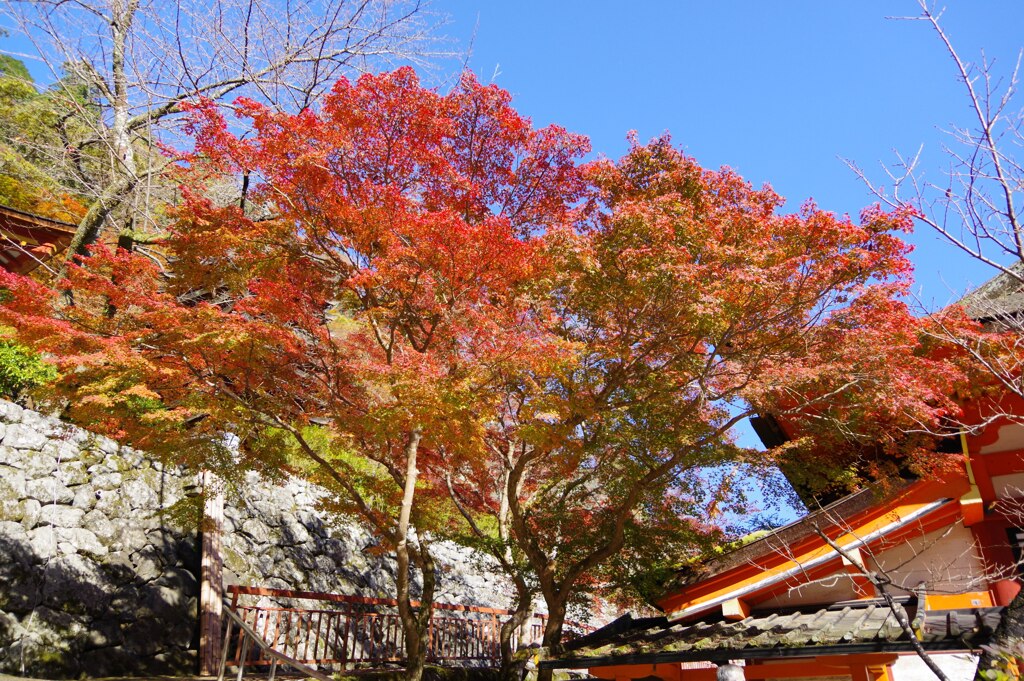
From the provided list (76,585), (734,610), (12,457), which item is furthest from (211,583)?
(734,610)

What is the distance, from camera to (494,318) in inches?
362

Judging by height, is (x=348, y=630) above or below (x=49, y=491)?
below

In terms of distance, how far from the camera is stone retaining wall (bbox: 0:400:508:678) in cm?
996

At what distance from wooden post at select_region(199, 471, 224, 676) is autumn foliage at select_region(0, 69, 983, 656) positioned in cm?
270

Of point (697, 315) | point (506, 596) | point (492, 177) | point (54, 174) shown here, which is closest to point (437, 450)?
point (492, 177)

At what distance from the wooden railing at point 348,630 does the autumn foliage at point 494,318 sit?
3.37 m

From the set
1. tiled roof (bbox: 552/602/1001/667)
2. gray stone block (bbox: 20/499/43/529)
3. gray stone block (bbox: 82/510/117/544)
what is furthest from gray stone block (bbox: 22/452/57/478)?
tiled roof (bbox: 552/602/1001/667)

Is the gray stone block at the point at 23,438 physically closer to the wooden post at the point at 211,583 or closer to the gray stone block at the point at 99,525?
the gray stone block at the point at 99,525

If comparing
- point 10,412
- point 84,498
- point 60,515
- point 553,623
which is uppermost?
point 10,412

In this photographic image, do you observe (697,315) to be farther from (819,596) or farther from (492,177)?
(492,177)

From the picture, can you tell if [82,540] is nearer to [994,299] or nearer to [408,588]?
[408,588]

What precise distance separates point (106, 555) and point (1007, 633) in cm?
1270

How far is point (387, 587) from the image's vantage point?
16141mm

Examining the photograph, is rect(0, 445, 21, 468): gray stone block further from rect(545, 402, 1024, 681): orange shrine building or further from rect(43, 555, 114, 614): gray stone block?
rect(545, 402, 1024, 681): orange shrine building
